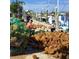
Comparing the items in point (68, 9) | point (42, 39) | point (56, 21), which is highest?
point (68, 9)

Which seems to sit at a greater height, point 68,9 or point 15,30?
point 68,9

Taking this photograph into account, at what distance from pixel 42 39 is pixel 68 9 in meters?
0.34

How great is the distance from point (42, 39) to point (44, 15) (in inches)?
8.1
